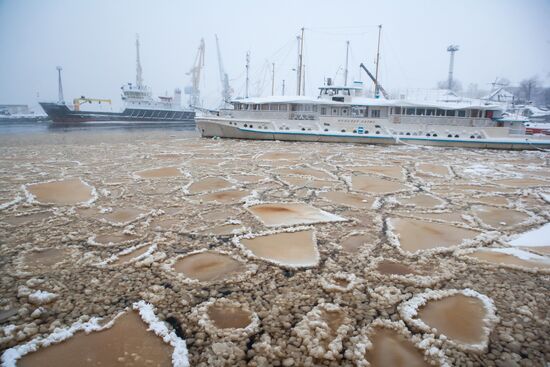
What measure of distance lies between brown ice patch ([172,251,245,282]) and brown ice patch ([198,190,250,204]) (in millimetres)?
2390

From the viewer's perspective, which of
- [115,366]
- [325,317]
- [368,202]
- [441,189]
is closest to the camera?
[115,366]

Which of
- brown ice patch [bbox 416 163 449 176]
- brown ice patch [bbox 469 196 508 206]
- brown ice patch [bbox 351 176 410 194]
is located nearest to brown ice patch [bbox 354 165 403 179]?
brown ice patch [bbox 416 163 449 176]

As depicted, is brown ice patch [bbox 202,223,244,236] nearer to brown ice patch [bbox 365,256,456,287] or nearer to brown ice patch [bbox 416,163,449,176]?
brown ice patch [bbox 365,256,456,287]

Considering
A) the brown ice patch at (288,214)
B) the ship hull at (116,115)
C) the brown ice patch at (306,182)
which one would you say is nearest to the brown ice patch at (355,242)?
the brown ice patch at (288,214)

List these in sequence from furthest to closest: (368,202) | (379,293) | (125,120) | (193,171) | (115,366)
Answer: (125,120), (193,171), (368,202), (379,293), (115,366)

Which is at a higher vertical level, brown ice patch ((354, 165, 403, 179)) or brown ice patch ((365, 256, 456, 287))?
brown ice patch ((354, 165, 403, 179))

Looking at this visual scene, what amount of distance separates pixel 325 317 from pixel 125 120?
50062 mm

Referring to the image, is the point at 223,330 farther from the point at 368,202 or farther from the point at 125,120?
the point at 125,120

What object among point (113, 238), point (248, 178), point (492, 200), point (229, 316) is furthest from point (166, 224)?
point (492, 200)

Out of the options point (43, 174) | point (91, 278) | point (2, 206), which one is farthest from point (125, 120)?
point (91, 278)

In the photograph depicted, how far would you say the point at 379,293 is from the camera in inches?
123

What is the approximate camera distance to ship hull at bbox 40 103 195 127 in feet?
138

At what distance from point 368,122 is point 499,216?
15764 mm

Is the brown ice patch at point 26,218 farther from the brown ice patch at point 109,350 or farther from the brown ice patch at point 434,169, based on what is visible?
the brown ice patch at point 434,169
